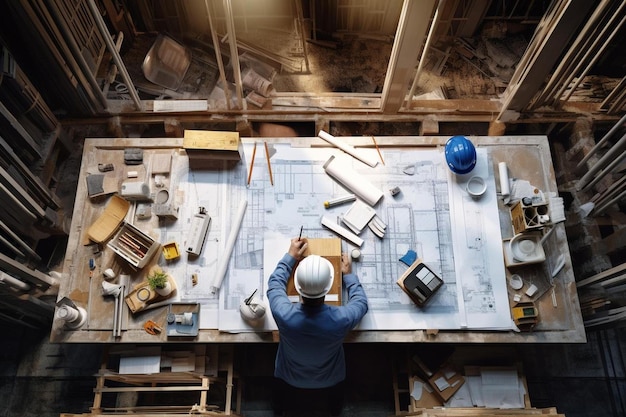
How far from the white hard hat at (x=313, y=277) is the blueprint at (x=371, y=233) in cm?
55

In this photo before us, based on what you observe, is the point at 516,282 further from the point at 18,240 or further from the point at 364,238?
the point at 18,240

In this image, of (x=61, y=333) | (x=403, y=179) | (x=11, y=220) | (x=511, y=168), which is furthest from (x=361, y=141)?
(x=11, y=220)

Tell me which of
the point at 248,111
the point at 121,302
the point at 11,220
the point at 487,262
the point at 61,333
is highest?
the point at 248,111

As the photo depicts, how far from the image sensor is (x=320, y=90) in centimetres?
449

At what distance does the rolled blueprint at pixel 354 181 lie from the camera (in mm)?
3068

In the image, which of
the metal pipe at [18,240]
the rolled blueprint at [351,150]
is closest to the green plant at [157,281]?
the metal pipe at [18,240]

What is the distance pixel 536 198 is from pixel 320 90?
7.54ft

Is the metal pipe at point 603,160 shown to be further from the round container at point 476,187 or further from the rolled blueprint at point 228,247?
the rolled blueprint at point 228,247

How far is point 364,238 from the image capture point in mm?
3016

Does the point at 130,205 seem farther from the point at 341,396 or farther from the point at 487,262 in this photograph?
the point at 487,262

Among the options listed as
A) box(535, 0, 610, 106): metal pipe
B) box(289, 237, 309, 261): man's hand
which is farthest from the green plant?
box(535, 0, 610, 106): metal pipe

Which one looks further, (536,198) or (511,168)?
(511,168)

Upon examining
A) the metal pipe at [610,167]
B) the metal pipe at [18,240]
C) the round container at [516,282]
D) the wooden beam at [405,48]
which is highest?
the wooden beam at [405,48]

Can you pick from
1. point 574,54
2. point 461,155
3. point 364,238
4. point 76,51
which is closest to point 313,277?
point 364,238
